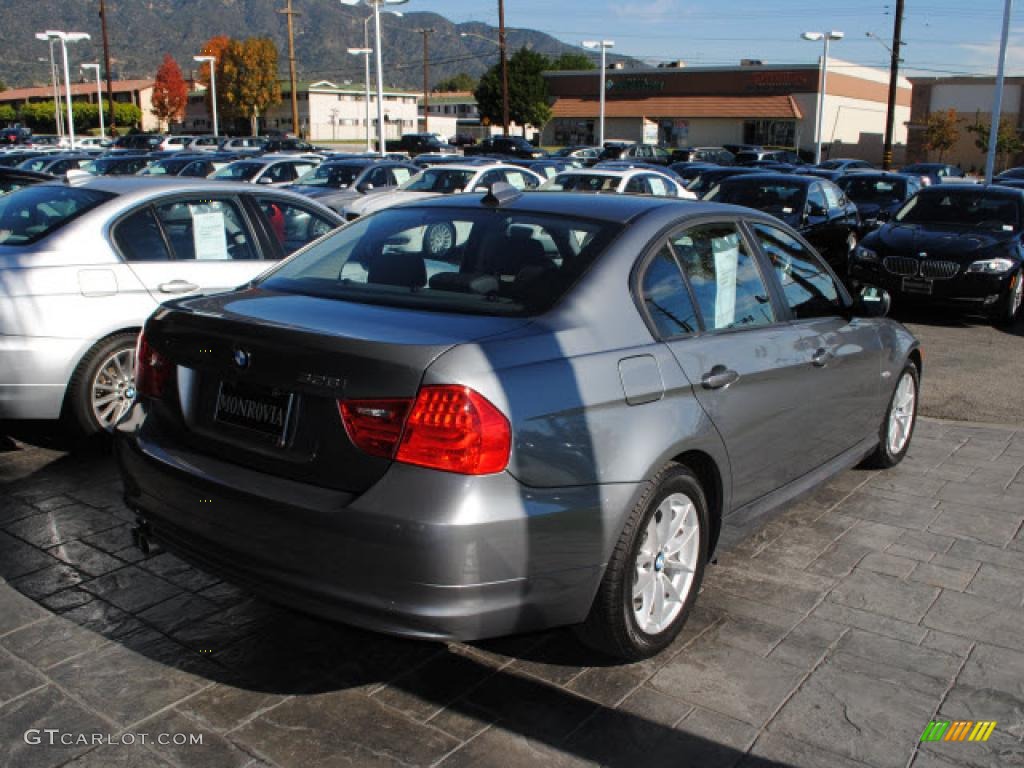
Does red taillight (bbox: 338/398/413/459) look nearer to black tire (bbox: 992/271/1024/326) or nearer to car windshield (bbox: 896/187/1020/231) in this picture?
black tire (bbox: 992/271/1024/326)

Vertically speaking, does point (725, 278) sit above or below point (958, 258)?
above

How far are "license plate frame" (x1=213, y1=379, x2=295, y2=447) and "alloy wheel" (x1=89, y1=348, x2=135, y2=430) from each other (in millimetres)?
2750

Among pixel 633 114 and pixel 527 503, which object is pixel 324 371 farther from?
pixel 633 114

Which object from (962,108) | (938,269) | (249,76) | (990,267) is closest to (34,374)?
(938,269)

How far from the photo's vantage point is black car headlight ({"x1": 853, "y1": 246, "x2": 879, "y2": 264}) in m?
11.8

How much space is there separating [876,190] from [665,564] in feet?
58.5

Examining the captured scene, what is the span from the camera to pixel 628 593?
345cm

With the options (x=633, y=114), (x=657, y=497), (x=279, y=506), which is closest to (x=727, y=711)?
(x=657, y=497)

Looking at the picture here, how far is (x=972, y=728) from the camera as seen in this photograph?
3.33 meters

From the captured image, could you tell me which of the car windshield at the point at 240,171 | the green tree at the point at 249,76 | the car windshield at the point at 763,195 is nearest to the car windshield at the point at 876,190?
the car windshield at the point at 763,195

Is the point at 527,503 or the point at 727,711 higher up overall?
the point at 527,503

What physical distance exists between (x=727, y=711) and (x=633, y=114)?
75611 mm

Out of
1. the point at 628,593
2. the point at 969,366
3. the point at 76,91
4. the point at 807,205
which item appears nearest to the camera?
the point at 628,593

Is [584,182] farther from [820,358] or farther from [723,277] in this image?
[723,277]
